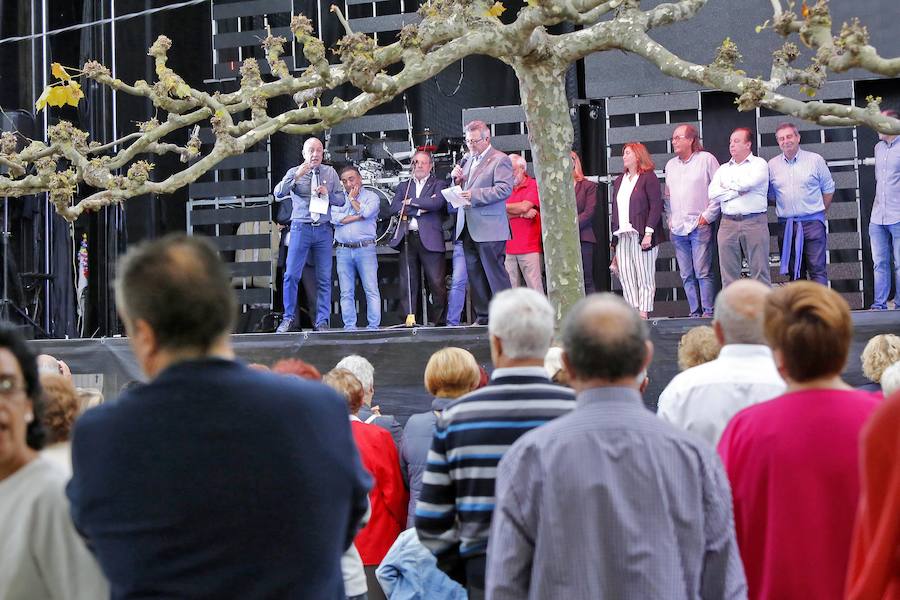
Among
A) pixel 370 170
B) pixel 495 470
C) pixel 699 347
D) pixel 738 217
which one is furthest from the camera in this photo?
pixel 370 170

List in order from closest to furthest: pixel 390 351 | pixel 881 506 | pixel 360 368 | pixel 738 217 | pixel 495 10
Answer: pixel 881 506, pixel 360 368, pixel 495 10, pixel 390 351, pixel 738 217

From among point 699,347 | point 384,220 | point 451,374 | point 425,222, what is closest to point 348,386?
point 451,374

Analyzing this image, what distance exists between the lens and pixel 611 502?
2.38 metres

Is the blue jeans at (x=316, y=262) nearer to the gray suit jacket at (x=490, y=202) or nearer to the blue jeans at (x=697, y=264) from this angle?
the gray suit jacket at (x=490, y=202)

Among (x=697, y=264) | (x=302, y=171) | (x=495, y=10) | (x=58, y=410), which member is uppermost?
(x=495, y=10)

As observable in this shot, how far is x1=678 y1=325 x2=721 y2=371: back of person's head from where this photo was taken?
403cm

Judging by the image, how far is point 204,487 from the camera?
209 cm

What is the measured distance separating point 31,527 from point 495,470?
1181 mm

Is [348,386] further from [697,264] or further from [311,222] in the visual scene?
[311,222]

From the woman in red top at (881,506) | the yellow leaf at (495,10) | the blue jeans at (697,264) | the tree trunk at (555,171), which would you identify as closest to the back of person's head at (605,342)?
the woman in red top at (881,506)

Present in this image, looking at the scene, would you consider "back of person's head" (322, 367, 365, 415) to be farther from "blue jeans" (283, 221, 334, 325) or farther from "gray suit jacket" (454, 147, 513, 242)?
"blue jeans" (283, 221, 334, 325)

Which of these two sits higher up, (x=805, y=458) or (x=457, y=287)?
(x=457, y=287)

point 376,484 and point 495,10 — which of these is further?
point 495,10

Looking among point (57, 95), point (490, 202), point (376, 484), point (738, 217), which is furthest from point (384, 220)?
point (376, 484)
